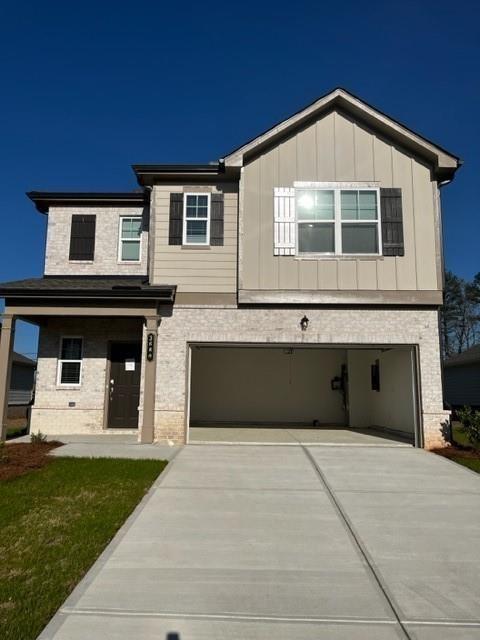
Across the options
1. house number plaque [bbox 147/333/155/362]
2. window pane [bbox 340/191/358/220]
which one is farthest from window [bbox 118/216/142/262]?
window pane [bbox 340/191/358/220]

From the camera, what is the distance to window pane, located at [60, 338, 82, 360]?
12797 mm

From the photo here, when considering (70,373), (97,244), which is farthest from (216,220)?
(70,373)

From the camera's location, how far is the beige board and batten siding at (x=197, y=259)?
11.3m

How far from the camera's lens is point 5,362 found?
35.4ft

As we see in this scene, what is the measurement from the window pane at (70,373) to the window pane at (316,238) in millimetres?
6687

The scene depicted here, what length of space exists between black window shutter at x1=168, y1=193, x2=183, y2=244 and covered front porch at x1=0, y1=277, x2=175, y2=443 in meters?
1.34

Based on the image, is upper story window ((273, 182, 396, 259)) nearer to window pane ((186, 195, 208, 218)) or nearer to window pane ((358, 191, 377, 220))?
window pane ((358, 191, 377, 220))

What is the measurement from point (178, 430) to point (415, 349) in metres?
5.78

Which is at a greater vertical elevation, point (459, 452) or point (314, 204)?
point (314, 204)

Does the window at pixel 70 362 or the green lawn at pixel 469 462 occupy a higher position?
the window at pixel 70 362

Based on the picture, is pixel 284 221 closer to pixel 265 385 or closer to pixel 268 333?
pixel 268 333

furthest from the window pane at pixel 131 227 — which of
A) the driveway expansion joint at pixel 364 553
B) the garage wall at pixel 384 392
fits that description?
the driveway expansion joint at pixel 364 553

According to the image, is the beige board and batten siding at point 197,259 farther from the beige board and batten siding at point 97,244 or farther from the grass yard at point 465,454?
the grass yard at point 465,454

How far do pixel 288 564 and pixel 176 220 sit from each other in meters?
8.83
